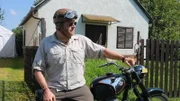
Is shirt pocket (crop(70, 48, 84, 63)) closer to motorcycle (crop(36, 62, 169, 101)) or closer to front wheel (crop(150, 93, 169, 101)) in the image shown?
motorcycle (crop(36, 62, 169, 101))

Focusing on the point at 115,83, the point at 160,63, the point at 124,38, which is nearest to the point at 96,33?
the point at 124,38

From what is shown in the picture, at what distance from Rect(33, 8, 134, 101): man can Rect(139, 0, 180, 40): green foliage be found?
77.7 ft

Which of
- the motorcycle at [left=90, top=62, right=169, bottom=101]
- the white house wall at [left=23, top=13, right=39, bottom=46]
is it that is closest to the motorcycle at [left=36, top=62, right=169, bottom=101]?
the motorcycle at [left=90, top=62, right=169, bottom=101]

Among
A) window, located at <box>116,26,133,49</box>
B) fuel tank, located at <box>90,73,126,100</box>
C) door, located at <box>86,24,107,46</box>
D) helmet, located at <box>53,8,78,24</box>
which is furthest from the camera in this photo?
window, located at <box>116,26,133,49</box>

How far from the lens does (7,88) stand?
6.19 meters

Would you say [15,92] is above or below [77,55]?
below

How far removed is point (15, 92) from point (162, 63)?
3559mm

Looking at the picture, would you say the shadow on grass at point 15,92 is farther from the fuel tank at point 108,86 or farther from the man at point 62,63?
the man at point 62,63

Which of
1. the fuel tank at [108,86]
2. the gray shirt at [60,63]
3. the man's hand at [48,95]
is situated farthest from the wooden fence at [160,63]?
the man's hand at [48,95]

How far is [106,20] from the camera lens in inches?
642

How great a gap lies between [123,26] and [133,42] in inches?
52.1

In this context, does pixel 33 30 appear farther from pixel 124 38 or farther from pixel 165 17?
pixel 165 17

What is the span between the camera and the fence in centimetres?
678

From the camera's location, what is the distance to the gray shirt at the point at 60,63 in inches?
106
